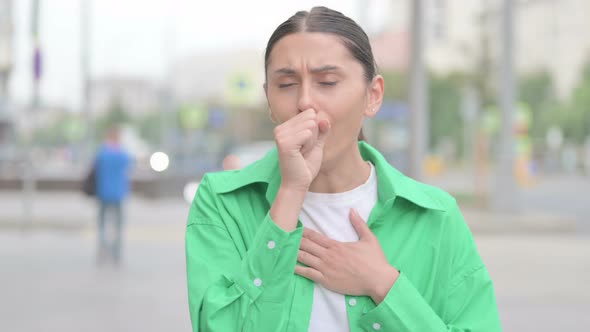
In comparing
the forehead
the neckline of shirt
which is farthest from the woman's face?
the neckline of shirt

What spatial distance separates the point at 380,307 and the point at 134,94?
161 meters

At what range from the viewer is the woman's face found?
1.92 meters

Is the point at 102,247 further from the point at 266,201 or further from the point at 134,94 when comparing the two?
the point at 134,94

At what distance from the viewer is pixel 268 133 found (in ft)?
280

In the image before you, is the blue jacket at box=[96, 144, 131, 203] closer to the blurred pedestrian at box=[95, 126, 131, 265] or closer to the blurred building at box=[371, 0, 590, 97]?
the blurred pedestrian at box=[95, 126, 131, 265]

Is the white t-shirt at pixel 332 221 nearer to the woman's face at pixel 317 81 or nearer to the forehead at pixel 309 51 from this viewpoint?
the woman's face at pixel 317 81

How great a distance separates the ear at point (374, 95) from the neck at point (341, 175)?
81 millimetres

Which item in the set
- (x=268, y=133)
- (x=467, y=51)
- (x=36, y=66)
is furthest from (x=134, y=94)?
(x=36, y=66)

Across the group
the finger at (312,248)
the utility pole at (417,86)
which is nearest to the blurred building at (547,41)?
the utility pole at (417,86)

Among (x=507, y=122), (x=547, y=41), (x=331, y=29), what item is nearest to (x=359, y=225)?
(x=331, y=29)

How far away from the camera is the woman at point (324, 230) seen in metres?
1.90

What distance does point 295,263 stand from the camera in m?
1.92

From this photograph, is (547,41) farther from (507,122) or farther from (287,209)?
(287,209)

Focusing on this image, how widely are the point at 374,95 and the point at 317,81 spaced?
23 centimetres
